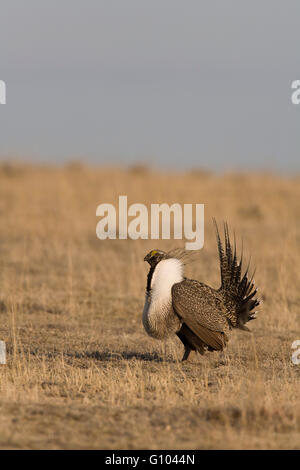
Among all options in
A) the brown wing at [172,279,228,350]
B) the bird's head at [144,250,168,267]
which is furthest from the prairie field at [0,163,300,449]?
the bird's head at [144,250,168,267]

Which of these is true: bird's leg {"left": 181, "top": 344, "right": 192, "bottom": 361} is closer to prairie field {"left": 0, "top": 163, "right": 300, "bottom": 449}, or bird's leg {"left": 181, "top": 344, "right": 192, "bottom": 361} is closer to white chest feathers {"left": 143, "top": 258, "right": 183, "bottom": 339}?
prairie field {"left": 0, "top": 163, "right": 300, "bottom": 449}

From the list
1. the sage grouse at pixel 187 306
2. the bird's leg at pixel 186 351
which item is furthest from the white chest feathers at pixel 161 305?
the bird's leg at pixel 186 351

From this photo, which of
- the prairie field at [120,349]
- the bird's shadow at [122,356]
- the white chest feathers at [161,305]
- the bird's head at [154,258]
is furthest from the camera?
the bird's shadow at [122,356]

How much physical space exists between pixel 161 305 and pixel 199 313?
0.29 meters

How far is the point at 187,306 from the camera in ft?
20.0

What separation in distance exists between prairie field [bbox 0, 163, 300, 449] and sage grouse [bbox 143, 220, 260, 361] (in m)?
0.24

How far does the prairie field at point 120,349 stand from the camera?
14.5 feet

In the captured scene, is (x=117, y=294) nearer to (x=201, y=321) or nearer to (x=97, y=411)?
(x=201, y=321)

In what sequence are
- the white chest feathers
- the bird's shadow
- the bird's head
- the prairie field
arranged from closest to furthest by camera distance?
the prairie field → the white chest feathers → the bird's head → the bird's shadow

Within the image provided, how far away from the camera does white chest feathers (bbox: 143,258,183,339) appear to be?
605cm

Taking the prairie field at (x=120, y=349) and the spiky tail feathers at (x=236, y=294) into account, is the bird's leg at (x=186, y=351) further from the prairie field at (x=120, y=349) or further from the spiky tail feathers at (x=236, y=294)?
the spiky tail feathers at (x=236, y=294)

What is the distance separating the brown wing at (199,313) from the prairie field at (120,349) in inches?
9.1

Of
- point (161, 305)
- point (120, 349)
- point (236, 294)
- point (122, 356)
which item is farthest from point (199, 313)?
point (120, 349)
